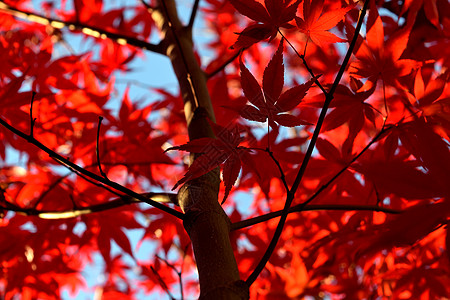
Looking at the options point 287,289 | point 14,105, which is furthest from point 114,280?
point 14,105

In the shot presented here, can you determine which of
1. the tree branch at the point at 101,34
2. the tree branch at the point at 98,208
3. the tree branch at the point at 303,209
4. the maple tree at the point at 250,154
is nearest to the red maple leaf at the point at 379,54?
the maple tree at the point at 250,154

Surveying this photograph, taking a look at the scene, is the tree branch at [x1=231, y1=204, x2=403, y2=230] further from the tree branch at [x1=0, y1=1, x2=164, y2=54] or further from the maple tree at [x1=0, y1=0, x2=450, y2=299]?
the tree branch at [x1=0, y1=1, x2=164, y2=54]

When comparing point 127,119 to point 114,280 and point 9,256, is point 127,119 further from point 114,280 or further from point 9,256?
point 114,280

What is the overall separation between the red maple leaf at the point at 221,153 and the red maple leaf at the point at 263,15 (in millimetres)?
138

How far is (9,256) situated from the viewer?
104 centimetres

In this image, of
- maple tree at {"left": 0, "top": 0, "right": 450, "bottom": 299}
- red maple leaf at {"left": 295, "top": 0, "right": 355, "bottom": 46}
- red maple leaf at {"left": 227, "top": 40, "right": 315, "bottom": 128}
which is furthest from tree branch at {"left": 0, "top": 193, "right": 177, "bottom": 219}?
red maple leaf at {"left": 295, "top": 0, "right": 355, "bottom": 46}

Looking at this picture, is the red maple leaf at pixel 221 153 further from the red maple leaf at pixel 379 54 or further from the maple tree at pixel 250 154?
the red maple leaf at pixel 379 54

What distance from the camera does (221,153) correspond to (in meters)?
0.57

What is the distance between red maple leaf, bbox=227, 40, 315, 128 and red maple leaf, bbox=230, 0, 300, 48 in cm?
6

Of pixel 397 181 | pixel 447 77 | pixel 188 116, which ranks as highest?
pixel 188 116

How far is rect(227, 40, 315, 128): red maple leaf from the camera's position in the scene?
0.56m

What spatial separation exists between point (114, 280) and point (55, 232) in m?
1.33

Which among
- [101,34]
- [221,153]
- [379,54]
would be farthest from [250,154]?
[101,34]

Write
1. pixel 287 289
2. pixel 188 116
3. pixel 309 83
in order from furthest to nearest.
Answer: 1. pixel 287 289
2. pixel 188 116
3. pixel 309 83
